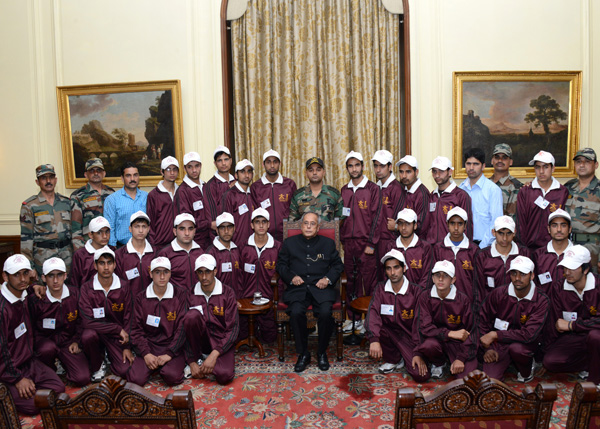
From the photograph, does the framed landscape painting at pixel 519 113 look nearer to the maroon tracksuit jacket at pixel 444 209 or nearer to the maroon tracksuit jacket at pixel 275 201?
the maroon tracksuit jacket at pixel 444 209

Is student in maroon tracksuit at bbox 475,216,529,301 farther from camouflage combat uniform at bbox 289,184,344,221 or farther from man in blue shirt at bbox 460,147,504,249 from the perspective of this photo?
camouflage combat uniform at bbox 289,184,344,221

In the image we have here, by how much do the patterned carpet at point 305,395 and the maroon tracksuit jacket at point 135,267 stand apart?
115cm

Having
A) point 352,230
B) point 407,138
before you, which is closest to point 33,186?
point 352,230

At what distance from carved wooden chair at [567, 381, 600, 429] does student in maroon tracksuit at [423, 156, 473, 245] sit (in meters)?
3.98

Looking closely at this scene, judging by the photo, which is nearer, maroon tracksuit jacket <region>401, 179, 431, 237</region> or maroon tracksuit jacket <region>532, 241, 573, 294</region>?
maroon tracksuit jacket <region>532, 241, 573, 294</region>

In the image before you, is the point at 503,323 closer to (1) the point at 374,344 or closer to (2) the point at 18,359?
(1) the point at 374,344

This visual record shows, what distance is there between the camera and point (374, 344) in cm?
482

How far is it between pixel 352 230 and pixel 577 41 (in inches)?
191

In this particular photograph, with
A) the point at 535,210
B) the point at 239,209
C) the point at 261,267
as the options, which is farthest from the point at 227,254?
the point at 535,210

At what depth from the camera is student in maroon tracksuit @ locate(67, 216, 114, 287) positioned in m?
5.45

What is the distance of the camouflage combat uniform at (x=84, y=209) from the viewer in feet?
19.9

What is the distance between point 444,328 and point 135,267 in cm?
342

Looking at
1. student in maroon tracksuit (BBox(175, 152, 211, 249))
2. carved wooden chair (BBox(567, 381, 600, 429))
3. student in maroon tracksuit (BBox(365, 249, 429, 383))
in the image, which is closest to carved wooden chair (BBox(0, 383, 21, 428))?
carved wooden chair (BBox(567, 381, 600, 429))

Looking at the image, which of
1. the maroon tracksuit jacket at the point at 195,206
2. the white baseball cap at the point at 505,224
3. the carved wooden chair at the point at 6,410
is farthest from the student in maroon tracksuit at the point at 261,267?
the carved wooden chair at the point at 6,410
